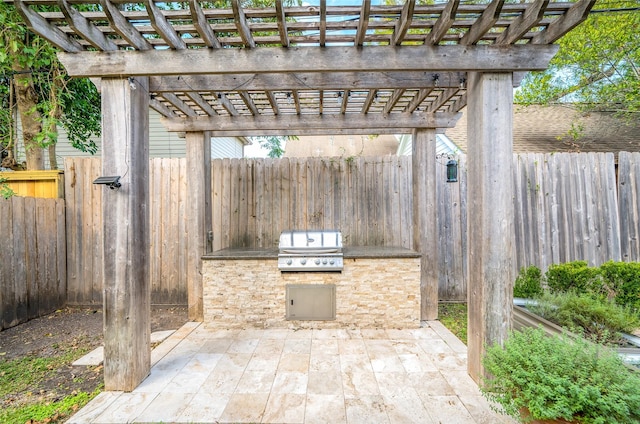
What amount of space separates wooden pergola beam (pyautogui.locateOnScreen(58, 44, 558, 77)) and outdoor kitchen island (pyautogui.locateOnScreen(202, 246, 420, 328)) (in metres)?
2.11

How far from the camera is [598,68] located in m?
5.89

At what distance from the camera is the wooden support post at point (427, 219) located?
3869 mm

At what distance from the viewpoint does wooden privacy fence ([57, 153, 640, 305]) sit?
4.25 metres

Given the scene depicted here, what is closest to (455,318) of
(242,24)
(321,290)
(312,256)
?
(321,290)

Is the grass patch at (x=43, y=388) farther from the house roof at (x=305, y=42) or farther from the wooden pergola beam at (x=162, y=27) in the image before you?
the wooden pergola beam at (x=162, y=27)

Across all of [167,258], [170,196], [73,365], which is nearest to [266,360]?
[73,365]

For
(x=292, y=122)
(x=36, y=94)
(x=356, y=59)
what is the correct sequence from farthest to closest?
(x=36, y=94) → (x=292, y=122) → (x=356, y=59)

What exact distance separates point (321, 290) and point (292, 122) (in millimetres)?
2165

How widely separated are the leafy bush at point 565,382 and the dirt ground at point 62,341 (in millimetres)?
3074

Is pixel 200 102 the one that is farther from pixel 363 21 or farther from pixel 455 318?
pixel 455 318

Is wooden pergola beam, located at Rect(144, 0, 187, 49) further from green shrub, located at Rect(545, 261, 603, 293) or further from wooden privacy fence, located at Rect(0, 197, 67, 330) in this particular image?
green shrub, located at Rect(545, 261, 603, 293)

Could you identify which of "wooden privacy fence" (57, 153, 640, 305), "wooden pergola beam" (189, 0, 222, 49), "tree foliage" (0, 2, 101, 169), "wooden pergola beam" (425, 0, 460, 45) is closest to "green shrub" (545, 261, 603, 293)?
"wooden privacy fence" (57, 153, 640, 305)

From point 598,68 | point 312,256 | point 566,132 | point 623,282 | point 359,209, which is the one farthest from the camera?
point 566,132

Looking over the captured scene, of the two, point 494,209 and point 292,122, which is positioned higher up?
point 292,122
